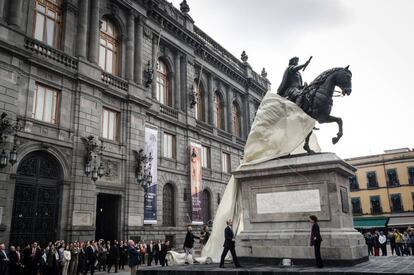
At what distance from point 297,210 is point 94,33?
17.1 metres

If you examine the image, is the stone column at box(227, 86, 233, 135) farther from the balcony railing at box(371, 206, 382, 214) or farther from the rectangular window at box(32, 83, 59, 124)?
the balcony railing at box(371, 206, 382, 214)

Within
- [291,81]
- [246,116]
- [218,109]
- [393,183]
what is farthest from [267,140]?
[393,183]

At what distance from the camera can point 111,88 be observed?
22.4m

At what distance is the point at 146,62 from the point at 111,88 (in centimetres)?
536

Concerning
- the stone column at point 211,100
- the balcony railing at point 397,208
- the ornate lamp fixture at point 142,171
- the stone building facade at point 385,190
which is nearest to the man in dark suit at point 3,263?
the ornate lamp fixture at point 142,171

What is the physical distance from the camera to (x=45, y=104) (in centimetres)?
1872

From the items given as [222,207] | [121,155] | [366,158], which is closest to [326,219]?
[222,207]

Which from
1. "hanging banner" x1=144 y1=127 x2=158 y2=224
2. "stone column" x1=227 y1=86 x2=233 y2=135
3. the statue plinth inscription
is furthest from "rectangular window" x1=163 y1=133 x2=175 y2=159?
the statue plinth inscription

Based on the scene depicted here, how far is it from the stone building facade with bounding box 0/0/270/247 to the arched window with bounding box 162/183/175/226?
7cm

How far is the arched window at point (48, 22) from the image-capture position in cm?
1950

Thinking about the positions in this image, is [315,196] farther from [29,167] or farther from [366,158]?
[366,158]

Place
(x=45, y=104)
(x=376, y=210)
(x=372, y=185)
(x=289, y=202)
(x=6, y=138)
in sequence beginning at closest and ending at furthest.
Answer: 1. (x=289, y=202)
2. (x=6, y=138)
3. (x=45, y=104)
4. (x=376, y=210)
5. (x=372, y=185)

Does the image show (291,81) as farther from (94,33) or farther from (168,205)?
(168,205)

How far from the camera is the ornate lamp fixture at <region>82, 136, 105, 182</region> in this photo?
19547mm
